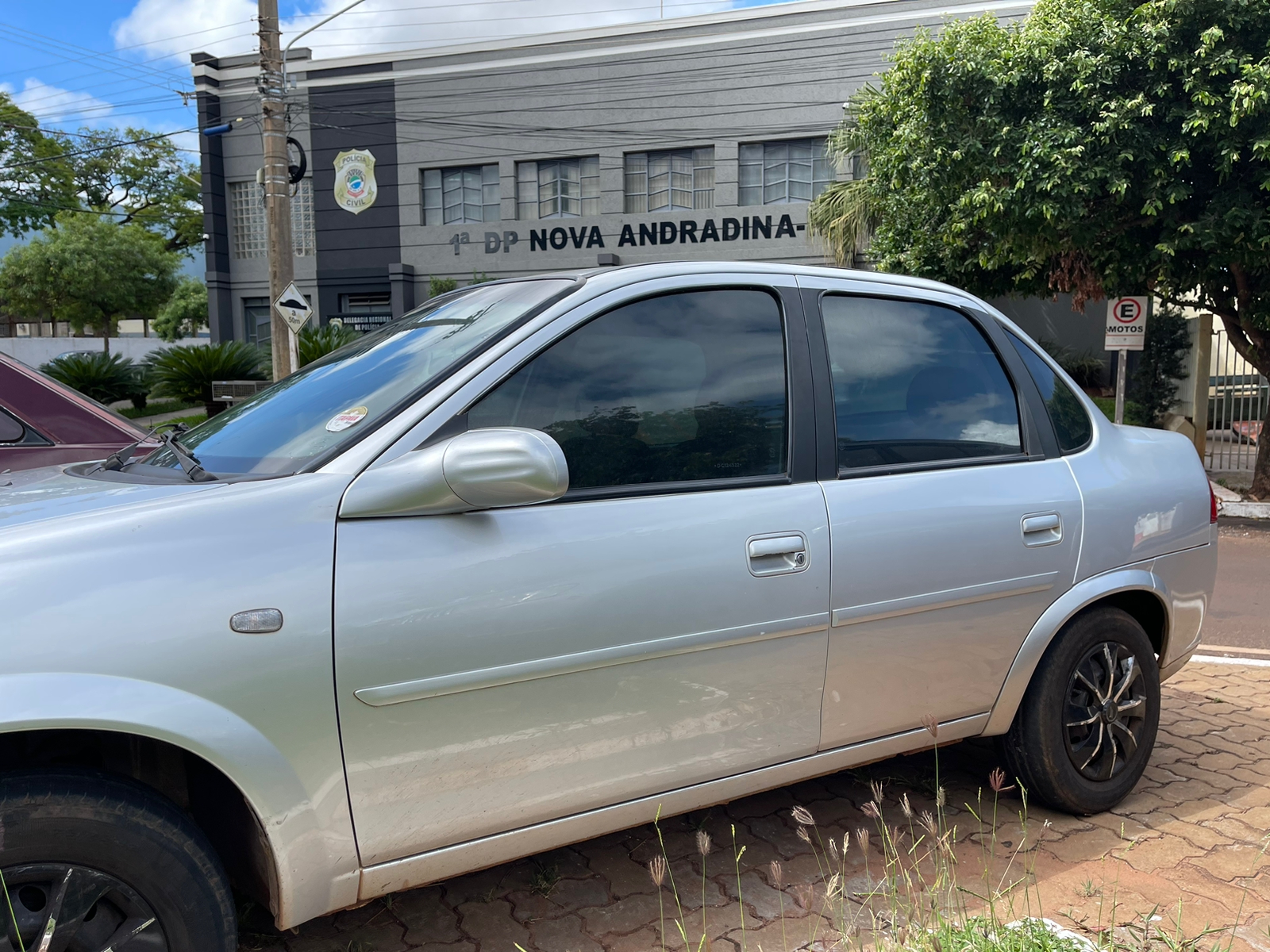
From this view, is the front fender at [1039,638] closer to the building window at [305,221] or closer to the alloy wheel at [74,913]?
the alloy wheel at [74,913]

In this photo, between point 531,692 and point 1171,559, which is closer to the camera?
point 531,692

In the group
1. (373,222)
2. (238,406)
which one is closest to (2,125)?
(373,222)

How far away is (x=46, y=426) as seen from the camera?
14.3 ft

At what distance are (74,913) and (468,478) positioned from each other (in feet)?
3.63

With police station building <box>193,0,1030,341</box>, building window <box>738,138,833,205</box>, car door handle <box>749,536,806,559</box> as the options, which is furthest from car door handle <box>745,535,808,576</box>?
building window <box>738,138,833,205</box>

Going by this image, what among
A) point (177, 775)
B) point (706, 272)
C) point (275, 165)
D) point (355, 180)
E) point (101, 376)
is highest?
point (355, 180)

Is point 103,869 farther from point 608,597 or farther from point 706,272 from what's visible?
point 706,272

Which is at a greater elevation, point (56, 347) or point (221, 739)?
point (221, 739)

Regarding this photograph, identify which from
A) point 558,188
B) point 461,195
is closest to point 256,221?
point 461,195

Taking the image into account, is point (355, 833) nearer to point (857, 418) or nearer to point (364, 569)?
point (364, 569)

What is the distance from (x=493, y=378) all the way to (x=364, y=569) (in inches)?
22.9

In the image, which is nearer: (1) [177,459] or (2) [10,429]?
(1) [177,459]

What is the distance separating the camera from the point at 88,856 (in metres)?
1.88

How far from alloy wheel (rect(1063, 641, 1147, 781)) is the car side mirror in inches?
84.6
